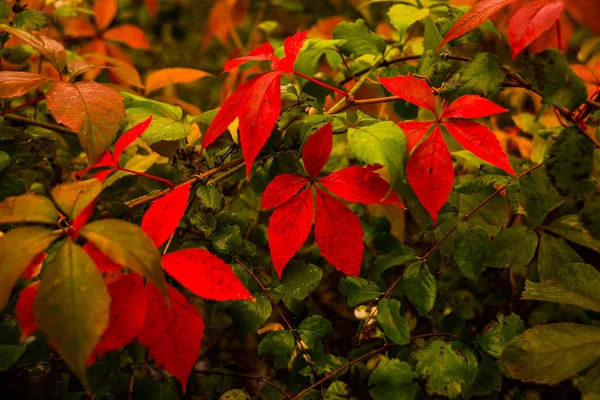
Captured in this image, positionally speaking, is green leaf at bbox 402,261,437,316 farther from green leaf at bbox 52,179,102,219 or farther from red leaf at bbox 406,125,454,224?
green leaf at bbox 52,179,102,219

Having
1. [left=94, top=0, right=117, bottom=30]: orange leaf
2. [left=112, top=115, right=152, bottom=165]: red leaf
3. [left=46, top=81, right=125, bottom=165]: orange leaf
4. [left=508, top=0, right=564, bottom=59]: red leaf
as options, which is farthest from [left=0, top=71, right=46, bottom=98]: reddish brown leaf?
[left=94, top=0, right=117, bottom=30]: orange leaf

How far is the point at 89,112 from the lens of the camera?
23.0 inches

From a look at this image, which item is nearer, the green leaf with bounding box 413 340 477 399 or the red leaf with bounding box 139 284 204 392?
the red leaf with bounding box 139 284 204 392

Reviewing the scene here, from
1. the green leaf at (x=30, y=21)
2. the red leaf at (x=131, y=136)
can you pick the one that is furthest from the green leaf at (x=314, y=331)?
the green leaf at (x=30, y=21)

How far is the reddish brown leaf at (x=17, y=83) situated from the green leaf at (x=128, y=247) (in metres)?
0.29

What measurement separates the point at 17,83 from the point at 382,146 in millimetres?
505

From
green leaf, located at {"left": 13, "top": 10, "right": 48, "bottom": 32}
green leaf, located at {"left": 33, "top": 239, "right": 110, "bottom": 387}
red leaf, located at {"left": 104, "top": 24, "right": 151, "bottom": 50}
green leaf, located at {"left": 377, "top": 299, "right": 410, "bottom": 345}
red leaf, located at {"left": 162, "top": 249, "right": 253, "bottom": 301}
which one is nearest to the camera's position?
green leaf, located at {"left": 33, "top": 239, "right": 110, "bottom": 387}

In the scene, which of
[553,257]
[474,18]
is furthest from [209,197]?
[553,257]

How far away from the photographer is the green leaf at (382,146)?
51 centimetres

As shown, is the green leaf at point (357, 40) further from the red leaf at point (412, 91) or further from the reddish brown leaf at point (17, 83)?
the reddish brown leaf at point (17, 83)

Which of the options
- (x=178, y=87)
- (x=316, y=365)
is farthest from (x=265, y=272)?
(x=178, y=87)

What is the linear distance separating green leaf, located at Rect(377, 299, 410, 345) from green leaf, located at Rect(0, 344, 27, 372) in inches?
18.1

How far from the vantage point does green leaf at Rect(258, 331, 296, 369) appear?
0.64 meters

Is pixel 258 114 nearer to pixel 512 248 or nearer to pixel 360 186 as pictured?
pixel 360 186
